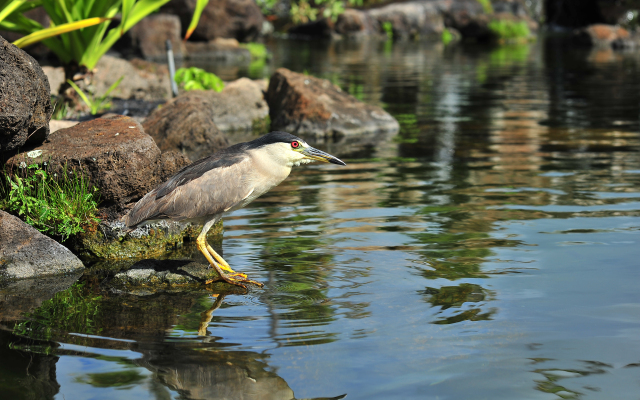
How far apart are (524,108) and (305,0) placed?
100ft

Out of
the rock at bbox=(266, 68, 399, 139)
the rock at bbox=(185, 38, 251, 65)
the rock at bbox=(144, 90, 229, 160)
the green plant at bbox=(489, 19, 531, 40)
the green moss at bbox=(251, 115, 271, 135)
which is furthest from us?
the green plant at bbox=(489, 19, 531, 40)

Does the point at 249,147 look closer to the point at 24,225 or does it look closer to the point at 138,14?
the point at 24,225

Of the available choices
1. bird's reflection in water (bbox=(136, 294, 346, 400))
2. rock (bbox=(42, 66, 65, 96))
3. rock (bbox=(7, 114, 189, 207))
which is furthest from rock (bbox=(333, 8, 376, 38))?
bird's reflection in water (bbox=(136, 294, 346, 400))

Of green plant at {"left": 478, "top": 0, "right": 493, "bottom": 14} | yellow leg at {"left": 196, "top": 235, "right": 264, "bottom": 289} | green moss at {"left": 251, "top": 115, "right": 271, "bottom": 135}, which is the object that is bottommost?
yellow leg at {"left": 196, "top": 235, "right": 264, "bottom": 289}

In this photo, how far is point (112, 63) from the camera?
1555cm


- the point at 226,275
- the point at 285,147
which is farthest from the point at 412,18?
the point at 226,275

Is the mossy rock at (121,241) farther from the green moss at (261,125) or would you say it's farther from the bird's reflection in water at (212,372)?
the green moss at (261,125)

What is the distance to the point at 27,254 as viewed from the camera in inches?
242

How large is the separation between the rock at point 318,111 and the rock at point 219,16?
749 inches

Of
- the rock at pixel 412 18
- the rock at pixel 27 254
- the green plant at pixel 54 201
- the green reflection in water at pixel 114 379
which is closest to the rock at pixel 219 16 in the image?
the rock at pixel 412 18

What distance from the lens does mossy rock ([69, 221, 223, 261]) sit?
6.74 meters

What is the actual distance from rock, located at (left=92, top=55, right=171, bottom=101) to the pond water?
599 cm

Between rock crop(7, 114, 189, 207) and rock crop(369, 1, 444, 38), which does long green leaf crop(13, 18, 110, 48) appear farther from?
rock crop(369, 1, 444, 38)

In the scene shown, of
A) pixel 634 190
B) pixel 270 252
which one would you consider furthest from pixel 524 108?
pixel 270 252
